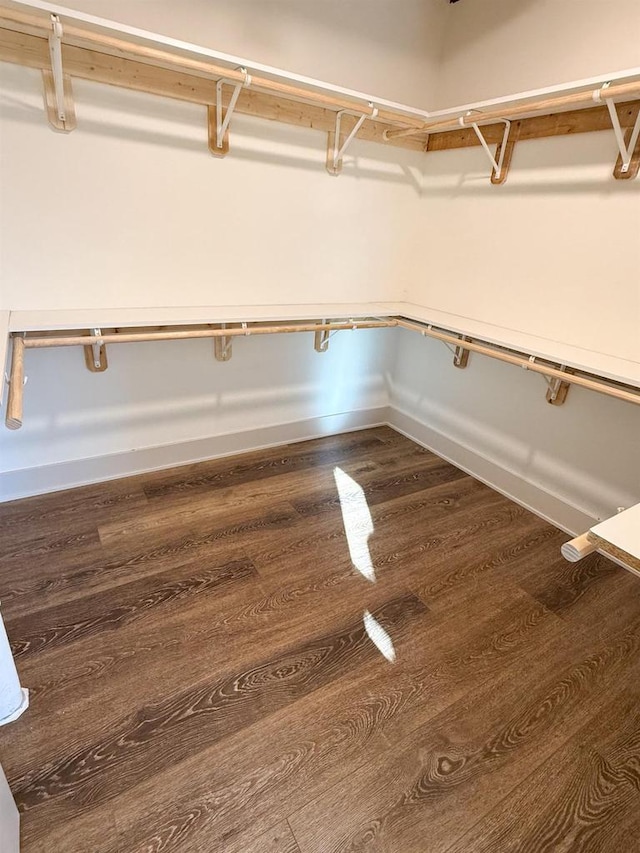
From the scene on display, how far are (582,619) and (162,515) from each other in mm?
1977

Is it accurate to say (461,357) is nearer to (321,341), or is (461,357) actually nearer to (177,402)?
(321,341)

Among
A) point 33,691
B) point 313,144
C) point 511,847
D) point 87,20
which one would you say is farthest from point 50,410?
point 511,847

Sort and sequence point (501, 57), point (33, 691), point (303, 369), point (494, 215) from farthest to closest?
point (303, 369)
point (494, 215)
point (501, 57)
point (33, 691)

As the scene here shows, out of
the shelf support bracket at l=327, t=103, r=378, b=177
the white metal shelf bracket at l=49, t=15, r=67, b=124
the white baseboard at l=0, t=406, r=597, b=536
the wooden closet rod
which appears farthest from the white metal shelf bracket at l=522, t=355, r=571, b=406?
the white metal shelf bracket at l=49, t=15, r=67, b=124

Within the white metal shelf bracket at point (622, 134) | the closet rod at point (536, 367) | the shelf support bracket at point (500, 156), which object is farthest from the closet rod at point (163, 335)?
the white metal shelf bracket at point (622, 134)

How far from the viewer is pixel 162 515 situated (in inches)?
88.6

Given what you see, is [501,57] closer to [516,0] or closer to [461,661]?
[516,0]

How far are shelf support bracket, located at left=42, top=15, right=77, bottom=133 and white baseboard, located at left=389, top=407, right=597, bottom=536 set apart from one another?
2.52m

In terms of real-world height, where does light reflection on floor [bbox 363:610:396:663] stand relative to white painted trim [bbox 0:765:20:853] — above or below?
below

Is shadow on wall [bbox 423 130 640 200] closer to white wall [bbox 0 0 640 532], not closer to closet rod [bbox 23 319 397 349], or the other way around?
white wall [bbox 0 0 640 532]

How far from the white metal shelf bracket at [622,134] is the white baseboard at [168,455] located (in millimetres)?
2001

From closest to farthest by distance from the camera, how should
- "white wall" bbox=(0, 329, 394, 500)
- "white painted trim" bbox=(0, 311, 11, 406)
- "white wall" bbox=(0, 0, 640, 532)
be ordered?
"white painted trim" bbox=(0, 311, 11, 406), "white wall" bbox=(0, 0, 640, 532), "white wall" bbox=(0, 329, 394, 500)

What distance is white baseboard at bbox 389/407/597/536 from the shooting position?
2.38 m

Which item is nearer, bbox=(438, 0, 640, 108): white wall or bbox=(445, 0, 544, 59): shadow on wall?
bbox=(438, 0, 640, 108): white wall
